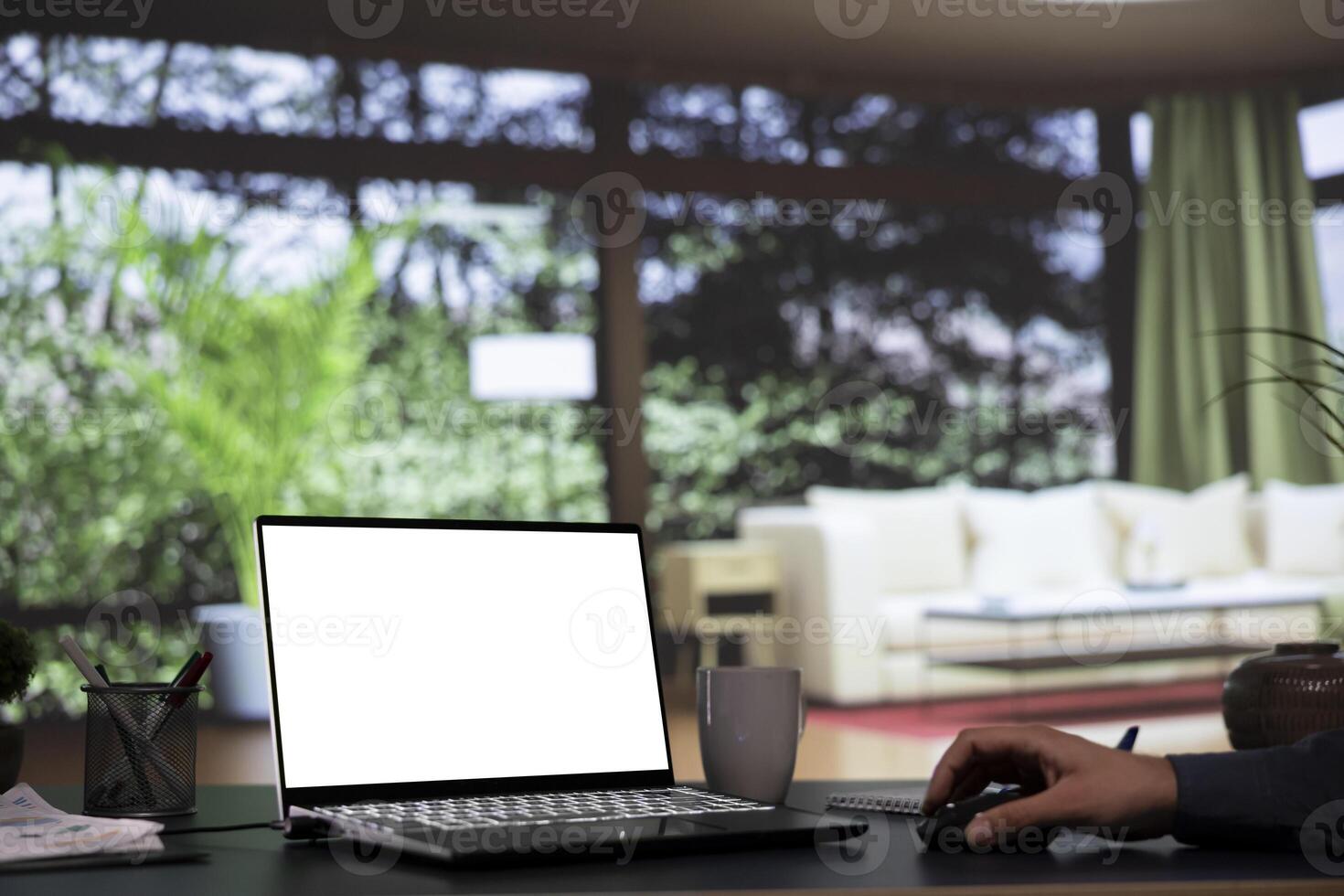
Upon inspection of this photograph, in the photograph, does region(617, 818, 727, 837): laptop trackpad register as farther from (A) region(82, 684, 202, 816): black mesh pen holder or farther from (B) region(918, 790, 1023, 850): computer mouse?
(A) region(82, 684, 202, 816): black mesh pen holder

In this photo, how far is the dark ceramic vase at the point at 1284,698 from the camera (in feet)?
3.72

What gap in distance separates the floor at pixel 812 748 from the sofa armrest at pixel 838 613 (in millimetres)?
483

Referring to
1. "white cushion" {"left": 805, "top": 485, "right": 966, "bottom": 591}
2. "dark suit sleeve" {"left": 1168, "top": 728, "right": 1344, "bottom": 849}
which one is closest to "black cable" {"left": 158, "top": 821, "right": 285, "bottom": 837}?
"dark suit sleeve" {"left": 1168, "top": 728, "right": 1344, "bottom": 849}

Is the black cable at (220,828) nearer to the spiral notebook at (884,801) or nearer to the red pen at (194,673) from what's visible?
the red pen at (194,673)

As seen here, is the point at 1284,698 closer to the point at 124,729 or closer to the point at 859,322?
the point at 124,729

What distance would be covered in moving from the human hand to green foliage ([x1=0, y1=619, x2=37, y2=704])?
0.80 metres

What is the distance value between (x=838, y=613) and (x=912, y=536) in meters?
0.65

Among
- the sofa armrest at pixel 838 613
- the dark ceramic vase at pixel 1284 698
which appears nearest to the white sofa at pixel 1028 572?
the sofa armrest at pixel 838 613

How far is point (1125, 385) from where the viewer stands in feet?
24.9

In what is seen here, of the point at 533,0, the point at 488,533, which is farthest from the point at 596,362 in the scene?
the point at 488,533

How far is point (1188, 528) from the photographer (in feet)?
21.9

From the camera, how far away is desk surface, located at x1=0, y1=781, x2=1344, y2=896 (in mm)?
740

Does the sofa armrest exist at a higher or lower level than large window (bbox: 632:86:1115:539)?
lower

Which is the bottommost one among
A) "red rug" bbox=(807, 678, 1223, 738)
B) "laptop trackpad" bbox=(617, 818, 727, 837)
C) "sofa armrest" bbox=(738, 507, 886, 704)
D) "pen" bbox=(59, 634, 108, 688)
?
"red rug" bbox=(807, 678, 1223, 738)
